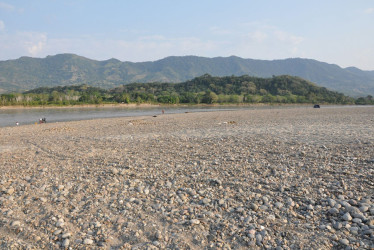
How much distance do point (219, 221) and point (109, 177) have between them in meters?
3.87

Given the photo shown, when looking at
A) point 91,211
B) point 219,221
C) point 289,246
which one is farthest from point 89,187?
point 289,246

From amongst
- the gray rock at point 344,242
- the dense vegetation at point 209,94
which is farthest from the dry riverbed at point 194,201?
the dense vegetation at point 209,94

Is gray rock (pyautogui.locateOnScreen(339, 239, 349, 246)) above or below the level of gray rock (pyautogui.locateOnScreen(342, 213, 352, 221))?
below

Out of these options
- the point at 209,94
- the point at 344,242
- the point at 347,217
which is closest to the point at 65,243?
the point at 344,242

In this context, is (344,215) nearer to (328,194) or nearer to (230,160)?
(328,194)

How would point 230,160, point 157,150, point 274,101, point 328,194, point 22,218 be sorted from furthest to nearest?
point 274,101 < point 157,150 < point 230,160 < point 328,194 < point 22,218

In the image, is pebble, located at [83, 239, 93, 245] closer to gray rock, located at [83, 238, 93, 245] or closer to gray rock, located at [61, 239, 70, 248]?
gray rock, located at [83, 238, 93, 245]

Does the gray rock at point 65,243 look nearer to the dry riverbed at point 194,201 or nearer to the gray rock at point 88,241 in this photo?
the dry riverbed at point 194,201

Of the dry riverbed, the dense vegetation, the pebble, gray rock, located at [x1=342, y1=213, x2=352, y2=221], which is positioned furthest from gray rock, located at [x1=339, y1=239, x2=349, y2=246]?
the dense vegetation

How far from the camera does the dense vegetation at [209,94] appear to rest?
109 meters

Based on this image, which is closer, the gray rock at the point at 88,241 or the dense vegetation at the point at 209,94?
the gray rock at the point at 88,241

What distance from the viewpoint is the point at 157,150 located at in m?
10.8

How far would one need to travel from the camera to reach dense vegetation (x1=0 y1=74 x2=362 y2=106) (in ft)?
357

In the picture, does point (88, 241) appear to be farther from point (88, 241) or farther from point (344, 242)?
point (344, 242)
